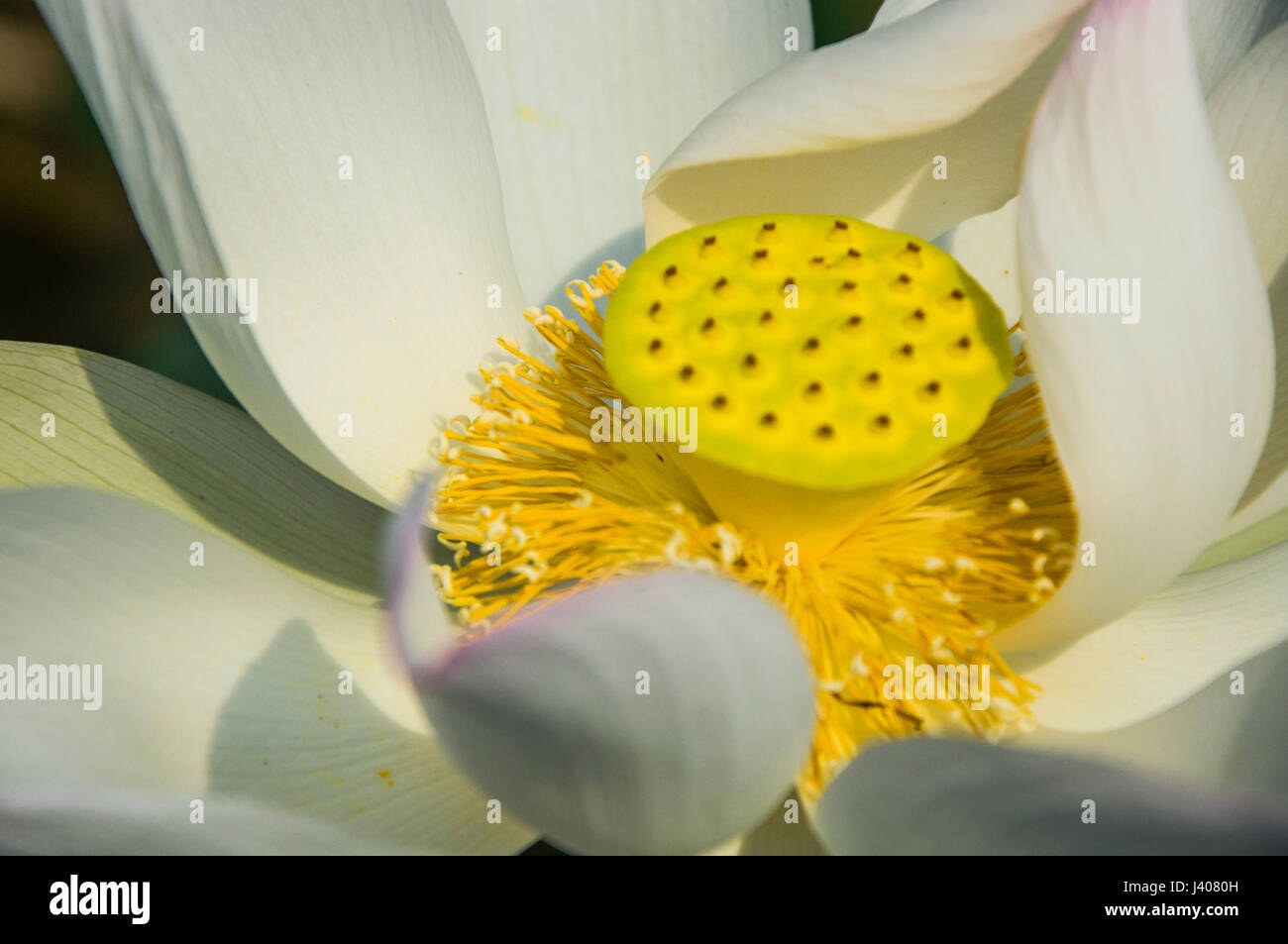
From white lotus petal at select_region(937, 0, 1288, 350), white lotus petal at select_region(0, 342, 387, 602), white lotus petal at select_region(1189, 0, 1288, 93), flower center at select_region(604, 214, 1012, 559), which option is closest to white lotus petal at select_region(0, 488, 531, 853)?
white lotus petal at select_region(0, 342, 387, 602)

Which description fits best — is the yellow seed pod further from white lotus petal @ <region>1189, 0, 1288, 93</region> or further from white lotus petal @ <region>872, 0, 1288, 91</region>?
white lotus petal @ <region>1189, 0, 1288, 93</region>

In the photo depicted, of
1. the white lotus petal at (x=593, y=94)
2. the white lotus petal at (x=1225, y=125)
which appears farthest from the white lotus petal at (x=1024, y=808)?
the white lotus petal at (x=593, y=94)

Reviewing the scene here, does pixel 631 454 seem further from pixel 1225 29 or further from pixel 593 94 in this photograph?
pixel 1225 29

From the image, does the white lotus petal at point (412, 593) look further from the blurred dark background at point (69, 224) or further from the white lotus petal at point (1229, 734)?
the blurred dark background at point (69, 224)

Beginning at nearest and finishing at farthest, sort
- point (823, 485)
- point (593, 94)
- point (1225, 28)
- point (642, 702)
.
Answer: point (642, 702)
point (823, 485)
point (1225, 28)
point (593, 94)
